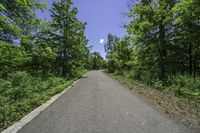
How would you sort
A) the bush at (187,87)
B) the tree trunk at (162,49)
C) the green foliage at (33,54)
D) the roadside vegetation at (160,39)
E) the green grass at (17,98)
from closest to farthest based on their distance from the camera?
the green grass at (17,98) → the green foliage at (33,54) → the bush at (187,87) → the roadside vegetation at (160,39) → the tree trunk at (162,49)

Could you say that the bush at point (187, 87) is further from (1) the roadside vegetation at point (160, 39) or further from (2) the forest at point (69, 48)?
(1) the roadside vegetation at point (160, 39)

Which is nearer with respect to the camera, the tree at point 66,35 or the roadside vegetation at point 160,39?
the roadside vegetation at point 160,39

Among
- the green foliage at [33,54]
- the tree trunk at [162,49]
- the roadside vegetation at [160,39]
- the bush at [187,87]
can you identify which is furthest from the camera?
the tree trunk at [162,49]

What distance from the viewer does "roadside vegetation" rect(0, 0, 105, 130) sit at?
594cm

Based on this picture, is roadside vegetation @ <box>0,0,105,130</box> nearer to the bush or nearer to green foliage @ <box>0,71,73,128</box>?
green foliage @ <box>0,71,73,128</box>

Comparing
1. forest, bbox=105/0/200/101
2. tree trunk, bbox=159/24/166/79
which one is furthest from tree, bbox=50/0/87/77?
tree trunk, bbox=159/24/166/79

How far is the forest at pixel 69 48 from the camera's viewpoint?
638 centimetres

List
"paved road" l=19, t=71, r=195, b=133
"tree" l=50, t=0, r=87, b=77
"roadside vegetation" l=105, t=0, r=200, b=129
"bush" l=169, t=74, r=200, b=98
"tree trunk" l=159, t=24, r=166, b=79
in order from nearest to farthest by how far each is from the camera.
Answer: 1. "paved road" l=19, t=71, r=195, b=133
2. "bush" l=169, t=74, r=200, b=98
3. "roadside vegetation" l=105, t=0, r=200, b=129
4. "tree trunk" l=159, t=24, r=166, b=79
5. "tree" l=50, t=0, r=87, b=77

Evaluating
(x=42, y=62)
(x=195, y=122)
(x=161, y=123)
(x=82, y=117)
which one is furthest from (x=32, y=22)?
(x=42, y=62)

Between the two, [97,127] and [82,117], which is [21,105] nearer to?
[82,117]

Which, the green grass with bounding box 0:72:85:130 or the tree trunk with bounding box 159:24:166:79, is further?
the tree trunk with bounding box 159:24:166:79

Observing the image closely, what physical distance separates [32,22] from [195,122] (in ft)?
25.2

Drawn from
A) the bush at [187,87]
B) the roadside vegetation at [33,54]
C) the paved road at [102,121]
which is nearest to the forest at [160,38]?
the bush at [187,87]

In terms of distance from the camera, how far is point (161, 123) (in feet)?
14.0
